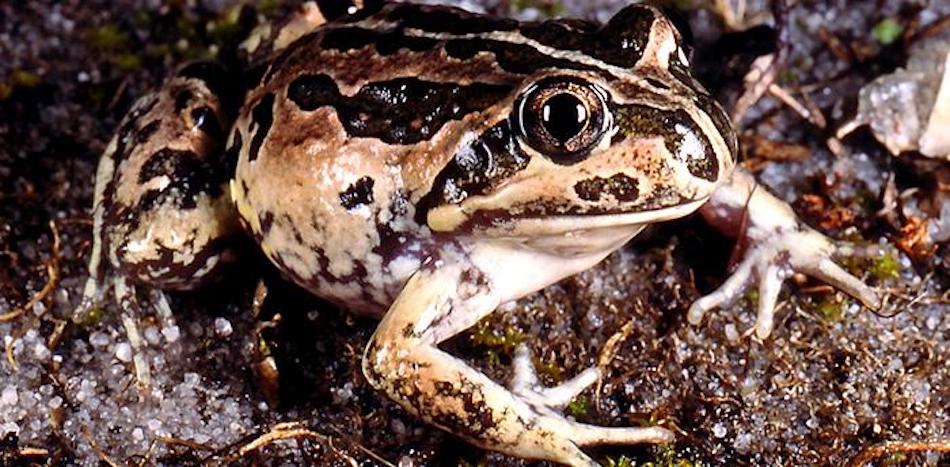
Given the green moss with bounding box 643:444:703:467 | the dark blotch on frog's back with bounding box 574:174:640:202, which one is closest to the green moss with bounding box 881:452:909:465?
the green moss with bounding box 643:444:703:467

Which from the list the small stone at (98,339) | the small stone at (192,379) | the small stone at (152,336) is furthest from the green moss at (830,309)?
the small stone at (98,339)

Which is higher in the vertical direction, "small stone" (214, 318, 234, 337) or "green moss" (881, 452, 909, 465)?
"small stone" (214, 318, 234, 337)

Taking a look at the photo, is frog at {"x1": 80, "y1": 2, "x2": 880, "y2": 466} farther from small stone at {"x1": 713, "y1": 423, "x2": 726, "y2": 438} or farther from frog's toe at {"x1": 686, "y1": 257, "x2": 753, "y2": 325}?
small stone at {"x1": 713, "y1": 423, "x2": 726, "y2": 438}

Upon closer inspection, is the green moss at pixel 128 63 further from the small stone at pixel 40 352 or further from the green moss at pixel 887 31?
the green moss at pixel 887 31

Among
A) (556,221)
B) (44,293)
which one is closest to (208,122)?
(44,293)

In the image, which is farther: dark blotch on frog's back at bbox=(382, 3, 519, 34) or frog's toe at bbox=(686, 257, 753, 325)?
frog's toe at bbox=(686, 257, 753, 325)

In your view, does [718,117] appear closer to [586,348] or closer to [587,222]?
[587,222]

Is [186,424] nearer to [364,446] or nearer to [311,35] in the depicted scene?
[364,446]

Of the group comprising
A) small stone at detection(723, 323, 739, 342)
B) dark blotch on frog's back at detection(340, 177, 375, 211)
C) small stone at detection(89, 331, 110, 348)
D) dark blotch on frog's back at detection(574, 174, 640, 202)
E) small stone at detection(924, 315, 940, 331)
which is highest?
dark blotch on frog's back at detection(574, 174, 640, 202)
